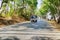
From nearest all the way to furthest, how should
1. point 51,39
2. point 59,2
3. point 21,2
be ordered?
point 51,39 < point 59,2 < point 21,2

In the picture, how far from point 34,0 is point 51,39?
52.3 meters

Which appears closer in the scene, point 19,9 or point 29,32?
point 29,32

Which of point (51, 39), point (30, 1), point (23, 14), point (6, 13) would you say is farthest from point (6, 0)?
point (23, 14)

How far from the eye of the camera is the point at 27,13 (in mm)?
74750

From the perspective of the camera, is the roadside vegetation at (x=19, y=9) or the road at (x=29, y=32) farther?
the roadside vegetation at (x=19, y=9)

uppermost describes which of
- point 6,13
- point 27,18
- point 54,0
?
point 54,0

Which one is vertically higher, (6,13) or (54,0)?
(54,0)

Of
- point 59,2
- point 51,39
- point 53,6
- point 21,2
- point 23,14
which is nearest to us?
point 51,39

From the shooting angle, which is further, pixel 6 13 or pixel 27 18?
pixel 27 18

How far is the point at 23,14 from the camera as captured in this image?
73.1m

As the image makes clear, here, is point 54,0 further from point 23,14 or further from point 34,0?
point 23,14

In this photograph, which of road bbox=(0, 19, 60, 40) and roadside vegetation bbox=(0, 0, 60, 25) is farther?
roadside vegetation bbox=(0, 0, 60, 25)

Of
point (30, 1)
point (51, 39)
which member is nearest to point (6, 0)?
point (51, 39)

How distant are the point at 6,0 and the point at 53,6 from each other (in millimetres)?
10614
